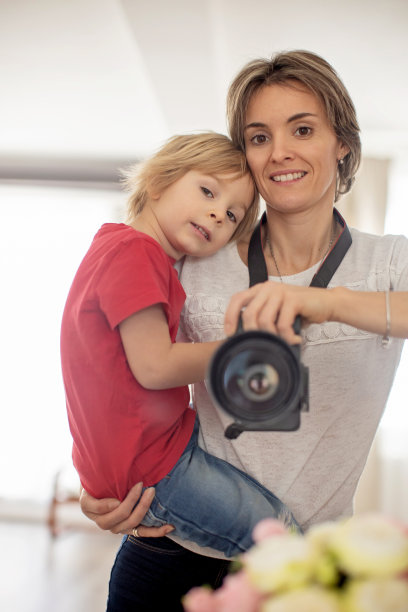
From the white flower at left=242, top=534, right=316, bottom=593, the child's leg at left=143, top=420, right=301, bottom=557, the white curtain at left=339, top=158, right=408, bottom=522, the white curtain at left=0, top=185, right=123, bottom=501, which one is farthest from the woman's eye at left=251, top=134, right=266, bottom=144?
the white curtain at left=0, top=185, right=123, bottom=501

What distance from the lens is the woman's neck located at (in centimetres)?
124

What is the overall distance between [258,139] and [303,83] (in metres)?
0.15

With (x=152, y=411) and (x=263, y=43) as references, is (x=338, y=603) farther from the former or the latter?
(x=263, y=43)

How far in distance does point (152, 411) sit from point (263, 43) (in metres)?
2.33

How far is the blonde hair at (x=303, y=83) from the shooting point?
45.9 inches

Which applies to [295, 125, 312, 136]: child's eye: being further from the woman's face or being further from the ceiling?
the ceiling

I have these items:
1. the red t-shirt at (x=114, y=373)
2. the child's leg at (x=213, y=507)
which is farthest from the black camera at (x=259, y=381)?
the child's leg at (x=213, y=507)

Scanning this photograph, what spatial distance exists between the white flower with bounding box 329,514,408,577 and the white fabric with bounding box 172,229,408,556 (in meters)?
0.65

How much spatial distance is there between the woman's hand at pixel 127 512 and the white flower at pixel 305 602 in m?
0.66

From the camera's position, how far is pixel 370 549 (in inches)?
16.1

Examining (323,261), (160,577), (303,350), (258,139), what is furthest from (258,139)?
(160,577)

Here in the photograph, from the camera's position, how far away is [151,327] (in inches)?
37.5

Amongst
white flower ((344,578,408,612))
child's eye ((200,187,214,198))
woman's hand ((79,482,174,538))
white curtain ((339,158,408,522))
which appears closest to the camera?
white flower ((344,578,408,612))

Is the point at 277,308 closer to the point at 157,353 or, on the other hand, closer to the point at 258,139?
the point at 157,353
